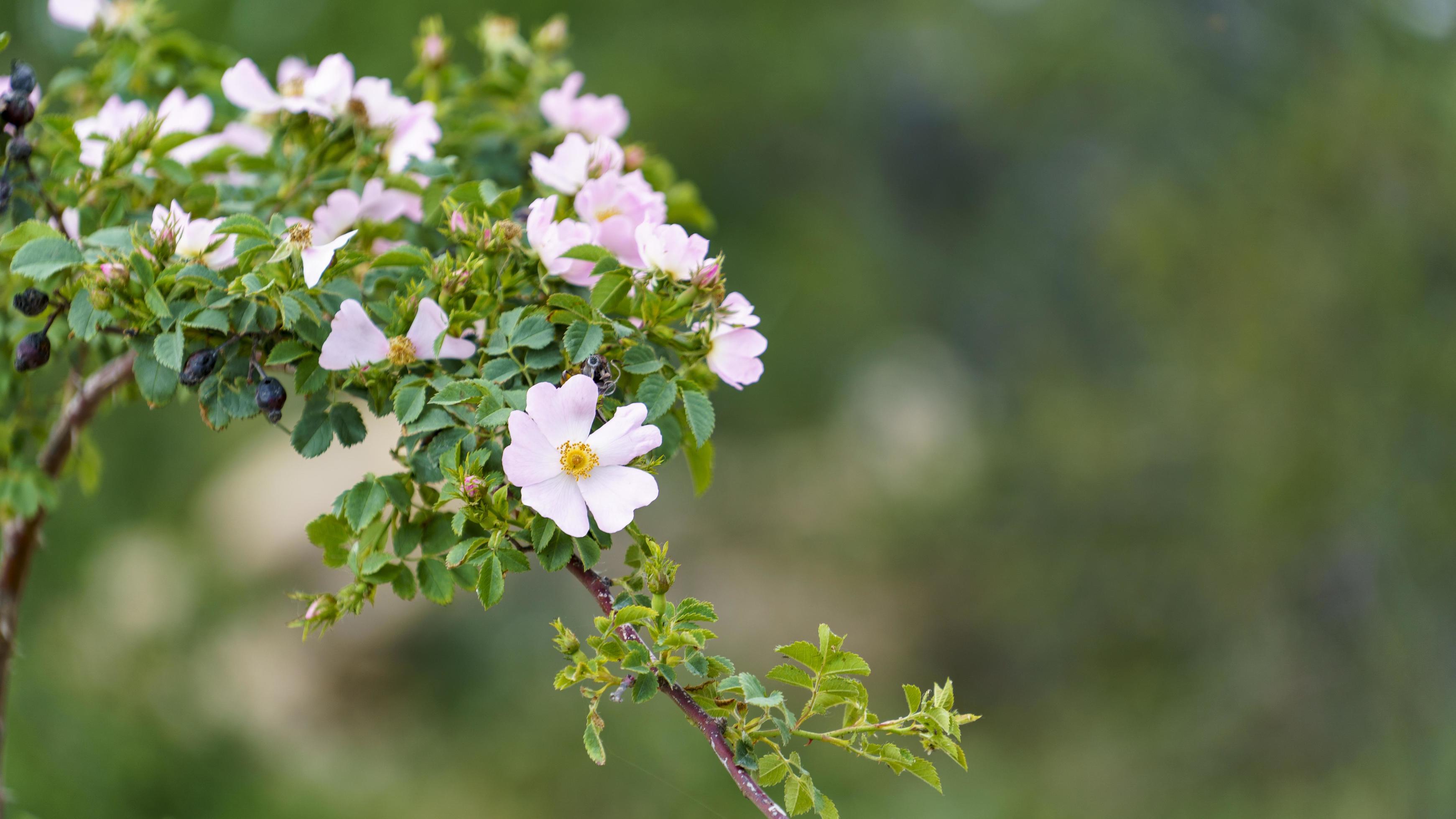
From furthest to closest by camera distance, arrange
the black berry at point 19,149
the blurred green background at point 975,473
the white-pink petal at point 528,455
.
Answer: the blurred green background at point 975,473 < the black berry at point 19,149 < the white-pink petal at point 528,455

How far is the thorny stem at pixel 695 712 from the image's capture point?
39cm

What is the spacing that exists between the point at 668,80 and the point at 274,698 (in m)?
2.08

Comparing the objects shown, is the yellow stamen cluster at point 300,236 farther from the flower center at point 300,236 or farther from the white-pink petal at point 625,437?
the white-pink petal at point 625,437

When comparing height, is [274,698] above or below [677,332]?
below

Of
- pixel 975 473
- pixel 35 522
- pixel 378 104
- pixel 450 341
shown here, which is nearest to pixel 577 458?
pixel 450 341

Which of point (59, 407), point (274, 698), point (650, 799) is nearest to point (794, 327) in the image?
point (650, 799)

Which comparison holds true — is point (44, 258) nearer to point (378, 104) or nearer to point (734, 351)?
point (378, 104)

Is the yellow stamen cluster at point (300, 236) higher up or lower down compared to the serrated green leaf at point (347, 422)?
higher up

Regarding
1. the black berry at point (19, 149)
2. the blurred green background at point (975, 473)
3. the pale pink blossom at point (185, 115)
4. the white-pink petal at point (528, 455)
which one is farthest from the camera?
the blurred green background at point (975, 473)

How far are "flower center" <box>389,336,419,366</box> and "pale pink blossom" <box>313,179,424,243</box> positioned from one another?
10 centimetres

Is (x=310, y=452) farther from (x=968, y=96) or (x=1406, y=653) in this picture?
(x=968, y=96)

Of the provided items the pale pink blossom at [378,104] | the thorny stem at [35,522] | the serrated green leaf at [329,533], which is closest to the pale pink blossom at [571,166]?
the pale pink blossom at [378,104]

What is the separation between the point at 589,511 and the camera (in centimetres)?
41

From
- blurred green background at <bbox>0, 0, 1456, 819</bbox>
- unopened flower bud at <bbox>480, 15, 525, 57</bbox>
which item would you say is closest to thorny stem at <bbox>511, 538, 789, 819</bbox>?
unopened flower bud at <bbox>480, 15, 525, 57</bbox>
